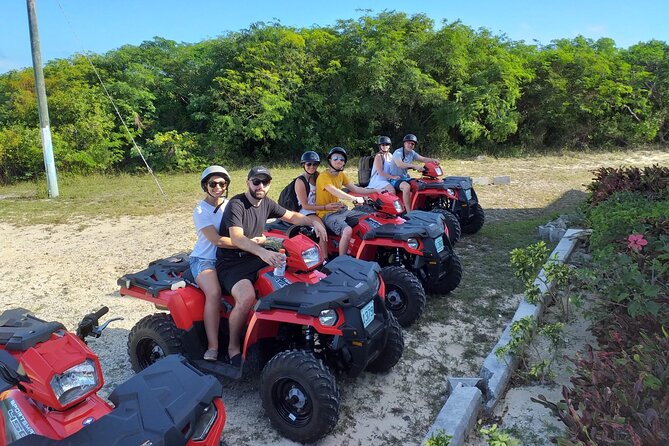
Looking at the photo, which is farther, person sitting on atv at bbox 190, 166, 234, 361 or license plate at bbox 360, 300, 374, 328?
person sitting on atv at bbox 190, 166, 234, 361

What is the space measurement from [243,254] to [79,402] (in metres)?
1.76

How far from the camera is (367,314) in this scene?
3.17 meters

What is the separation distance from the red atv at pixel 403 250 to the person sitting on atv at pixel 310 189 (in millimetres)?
313

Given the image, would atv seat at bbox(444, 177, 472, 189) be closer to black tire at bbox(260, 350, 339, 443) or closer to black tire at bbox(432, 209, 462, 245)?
black tire at bbox(432, 209, 462, 245)

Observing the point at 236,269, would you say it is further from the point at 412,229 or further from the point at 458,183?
the point at 458,183

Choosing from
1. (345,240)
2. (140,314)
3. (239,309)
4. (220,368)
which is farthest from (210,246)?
(140,314)

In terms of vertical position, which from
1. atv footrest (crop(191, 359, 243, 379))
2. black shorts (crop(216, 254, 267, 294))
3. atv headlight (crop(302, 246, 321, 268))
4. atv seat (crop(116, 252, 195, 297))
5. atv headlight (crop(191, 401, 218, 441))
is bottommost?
atv footrest (crop(191, 359, 243, 379))

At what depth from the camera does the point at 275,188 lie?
12242 millimetres

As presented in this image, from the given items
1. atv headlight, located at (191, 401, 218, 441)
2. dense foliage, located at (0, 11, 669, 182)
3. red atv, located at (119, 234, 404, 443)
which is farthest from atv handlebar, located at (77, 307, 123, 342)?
dense foliage, located at (0, 11, 669, 182)

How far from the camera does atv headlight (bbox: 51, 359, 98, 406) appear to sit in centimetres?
194

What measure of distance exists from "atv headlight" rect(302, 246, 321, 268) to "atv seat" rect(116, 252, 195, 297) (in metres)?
0.96

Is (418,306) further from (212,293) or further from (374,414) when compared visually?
(212,293)

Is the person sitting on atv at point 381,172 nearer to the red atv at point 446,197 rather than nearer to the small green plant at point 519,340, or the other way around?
the red atv at point 446,197

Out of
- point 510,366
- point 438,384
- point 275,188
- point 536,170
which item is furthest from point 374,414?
point 536,170
